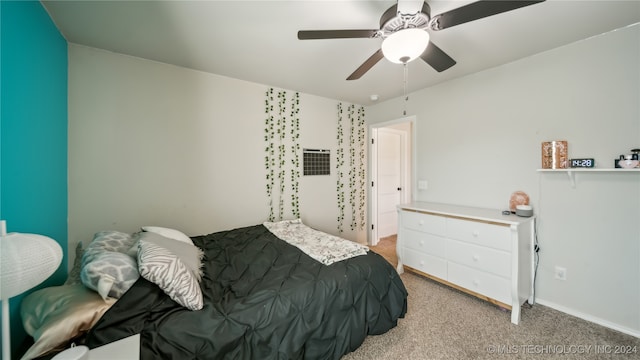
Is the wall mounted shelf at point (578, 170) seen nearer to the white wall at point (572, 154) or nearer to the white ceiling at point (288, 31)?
the white wall at point (572, 154)

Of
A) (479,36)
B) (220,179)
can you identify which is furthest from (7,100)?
(479,36)

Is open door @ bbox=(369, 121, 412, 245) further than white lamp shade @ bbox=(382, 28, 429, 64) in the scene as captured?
Yes

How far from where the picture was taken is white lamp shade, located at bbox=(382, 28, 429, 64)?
1293 mm

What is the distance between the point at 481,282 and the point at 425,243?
0.60 meters

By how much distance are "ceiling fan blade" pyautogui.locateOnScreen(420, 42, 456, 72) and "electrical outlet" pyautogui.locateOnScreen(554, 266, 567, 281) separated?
7.05ft

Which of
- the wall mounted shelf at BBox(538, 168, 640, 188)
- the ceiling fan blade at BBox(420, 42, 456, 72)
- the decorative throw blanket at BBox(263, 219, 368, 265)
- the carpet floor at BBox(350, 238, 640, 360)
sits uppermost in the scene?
the ceiling fan blade at BBox(420, 42, 456, 72)

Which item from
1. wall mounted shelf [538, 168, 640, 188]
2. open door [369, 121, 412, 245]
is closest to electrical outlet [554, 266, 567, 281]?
wall mounted shelf [538, 168, 640, 188]

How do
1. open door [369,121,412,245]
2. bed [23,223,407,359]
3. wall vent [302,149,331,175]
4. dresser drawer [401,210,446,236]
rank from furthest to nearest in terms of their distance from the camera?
open door [369,121,412,245]
wall vent [302,149,331,175]
dresser drawer [401,210,446,236]
bed [23,223,407,359]

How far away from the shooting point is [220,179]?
2.67 metres

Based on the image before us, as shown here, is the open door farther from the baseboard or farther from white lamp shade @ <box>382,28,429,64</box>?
white lamp shade @ <box>382,28,429,64</box>

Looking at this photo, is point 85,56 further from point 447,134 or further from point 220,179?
point 447,134

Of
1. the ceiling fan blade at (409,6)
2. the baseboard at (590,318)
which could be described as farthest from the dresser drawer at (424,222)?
the ceiling fan blade at (409,6)

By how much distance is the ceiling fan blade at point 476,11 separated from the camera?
111 cm

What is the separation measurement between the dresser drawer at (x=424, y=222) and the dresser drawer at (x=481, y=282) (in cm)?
37
